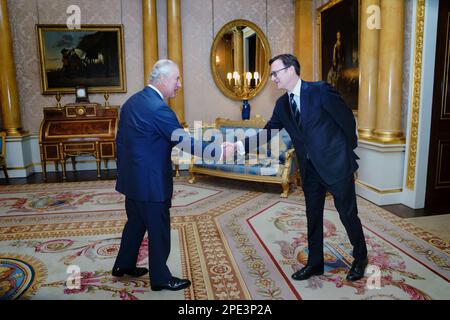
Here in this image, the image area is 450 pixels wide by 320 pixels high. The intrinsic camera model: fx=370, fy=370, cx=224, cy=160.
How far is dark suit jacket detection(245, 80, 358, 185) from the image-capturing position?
242 cm

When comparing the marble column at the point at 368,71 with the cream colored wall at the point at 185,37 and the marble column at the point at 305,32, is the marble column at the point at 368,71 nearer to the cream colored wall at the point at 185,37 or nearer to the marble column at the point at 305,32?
the marble column at the point at 305,32

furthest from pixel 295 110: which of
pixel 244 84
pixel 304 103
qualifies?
pixel 244 84

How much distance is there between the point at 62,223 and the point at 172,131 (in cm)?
259

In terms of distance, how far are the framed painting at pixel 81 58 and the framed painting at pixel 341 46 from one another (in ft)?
12.4

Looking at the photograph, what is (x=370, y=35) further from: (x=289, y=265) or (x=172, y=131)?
(x=172, y=131)

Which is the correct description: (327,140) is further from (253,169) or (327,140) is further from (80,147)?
(80,147)

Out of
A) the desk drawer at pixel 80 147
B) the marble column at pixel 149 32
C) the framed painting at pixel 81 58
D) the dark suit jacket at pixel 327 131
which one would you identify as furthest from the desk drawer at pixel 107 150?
the dark suit jacket at pixel 327 131

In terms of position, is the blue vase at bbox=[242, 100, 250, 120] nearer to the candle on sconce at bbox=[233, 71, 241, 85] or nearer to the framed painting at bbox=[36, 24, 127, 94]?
the candle on sconce at bbox=[233, 71, 241, 85]

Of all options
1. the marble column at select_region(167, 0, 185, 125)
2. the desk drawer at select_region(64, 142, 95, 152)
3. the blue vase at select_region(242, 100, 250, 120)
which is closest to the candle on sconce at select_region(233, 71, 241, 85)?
the blue vase at select_region(242, 100, 250, 120)

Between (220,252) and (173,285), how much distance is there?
0.77 meters

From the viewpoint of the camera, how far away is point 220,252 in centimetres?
330

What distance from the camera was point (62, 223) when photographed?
13.7ft

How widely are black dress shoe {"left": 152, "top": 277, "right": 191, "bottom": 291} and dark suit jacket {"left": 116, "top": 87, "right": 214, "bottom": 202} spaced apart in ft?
2.09
